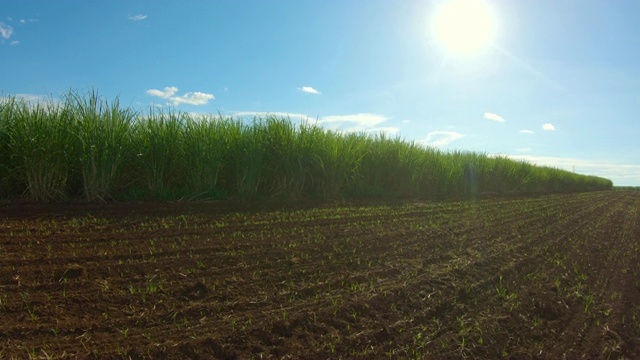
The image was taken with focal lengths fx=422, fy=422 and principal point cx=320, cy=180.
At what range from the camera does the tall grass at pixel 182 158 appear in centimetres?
612

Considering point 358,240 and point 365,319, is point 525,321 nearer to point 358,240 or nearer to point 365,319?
point 365,319

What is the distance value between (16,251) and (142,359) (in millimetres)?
2317

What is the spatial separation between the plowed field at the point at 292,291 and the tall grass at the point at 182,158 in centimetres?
86

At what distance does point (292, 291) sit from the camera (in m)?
3.15

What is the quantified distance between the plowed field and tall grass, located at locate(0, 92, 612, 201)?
862mm

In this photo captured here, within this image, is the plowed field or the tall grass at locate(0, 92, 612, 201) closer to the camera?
the plowed field

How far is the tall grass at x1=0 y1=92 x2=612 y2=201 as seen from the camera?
6.12m

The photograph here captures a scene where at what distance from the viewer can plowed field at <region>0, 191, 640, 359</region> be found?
2422 mm

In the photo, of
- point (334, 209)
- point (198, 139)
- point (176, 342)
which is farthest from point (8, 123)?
point (176, 342)

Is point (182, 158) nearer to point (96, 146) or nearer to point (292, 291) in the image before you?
point (96, 146)

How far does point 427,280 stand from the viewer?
11.9ft

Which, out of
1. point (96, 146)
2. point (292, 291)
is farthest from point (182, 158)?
point (292, 291)

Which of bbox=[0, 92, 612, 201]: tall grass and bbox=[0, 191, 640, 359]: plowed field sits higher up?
bbox=[0, 92, 612, 201]: tall grass

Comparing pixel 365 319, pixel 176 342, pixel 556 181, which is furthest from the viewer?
pixel 556 181
